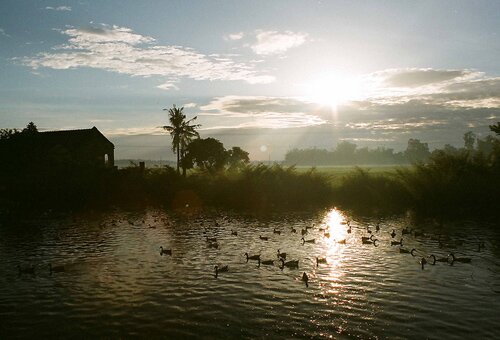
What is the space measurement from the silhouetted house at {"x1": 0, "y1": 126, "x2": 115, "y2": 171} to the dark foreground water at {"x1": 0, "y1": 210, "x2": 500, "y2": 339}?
105 feet

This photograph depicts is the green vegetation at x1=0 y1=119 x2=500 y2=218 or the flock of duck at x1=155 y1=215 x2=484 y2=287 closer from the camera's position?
the flock of duck at x1=155 y1=215 x2=484 y2=287

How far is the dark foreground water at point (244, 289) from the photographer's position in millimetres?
13828

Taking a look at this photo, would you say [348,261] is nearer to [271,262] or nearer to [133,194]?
[271,262]

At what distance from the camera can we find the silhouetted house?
2349 inches

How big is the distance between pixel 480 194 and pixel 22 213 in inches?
2093

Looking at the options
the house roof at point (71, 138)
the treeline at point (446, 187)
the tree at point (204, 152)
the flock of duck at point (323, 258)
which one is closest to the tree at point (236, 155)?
the tree at point (204, 152)

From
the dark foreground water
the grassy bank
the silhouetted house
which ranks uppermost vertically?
the silhouetted house

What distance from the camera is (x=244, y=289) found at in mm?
17969

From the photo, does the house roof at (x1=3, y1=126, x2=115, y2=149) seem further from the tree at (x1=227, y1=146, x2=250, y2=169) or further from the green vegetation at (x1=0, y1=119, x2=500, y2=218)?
the tree at (x1=227, y1=146, x2=250, y2=169)

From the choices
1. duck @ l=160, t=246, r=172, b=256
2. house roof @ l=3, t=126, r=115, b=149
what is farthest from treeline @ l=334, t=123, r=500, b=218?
house roof @ l=3, t=126, r=115, b=149

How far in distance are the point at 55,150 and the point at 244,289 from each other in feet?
172

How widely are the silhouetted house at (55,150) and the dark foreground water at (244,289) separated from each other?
32049 millimetres

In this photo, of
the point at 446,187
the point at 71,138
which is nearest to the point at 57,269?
the point at 446,187

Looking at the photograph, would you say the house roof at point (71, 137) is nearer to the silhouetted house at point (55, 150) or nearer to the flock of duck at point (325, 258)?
the silhouetted house at point (55, 150)
